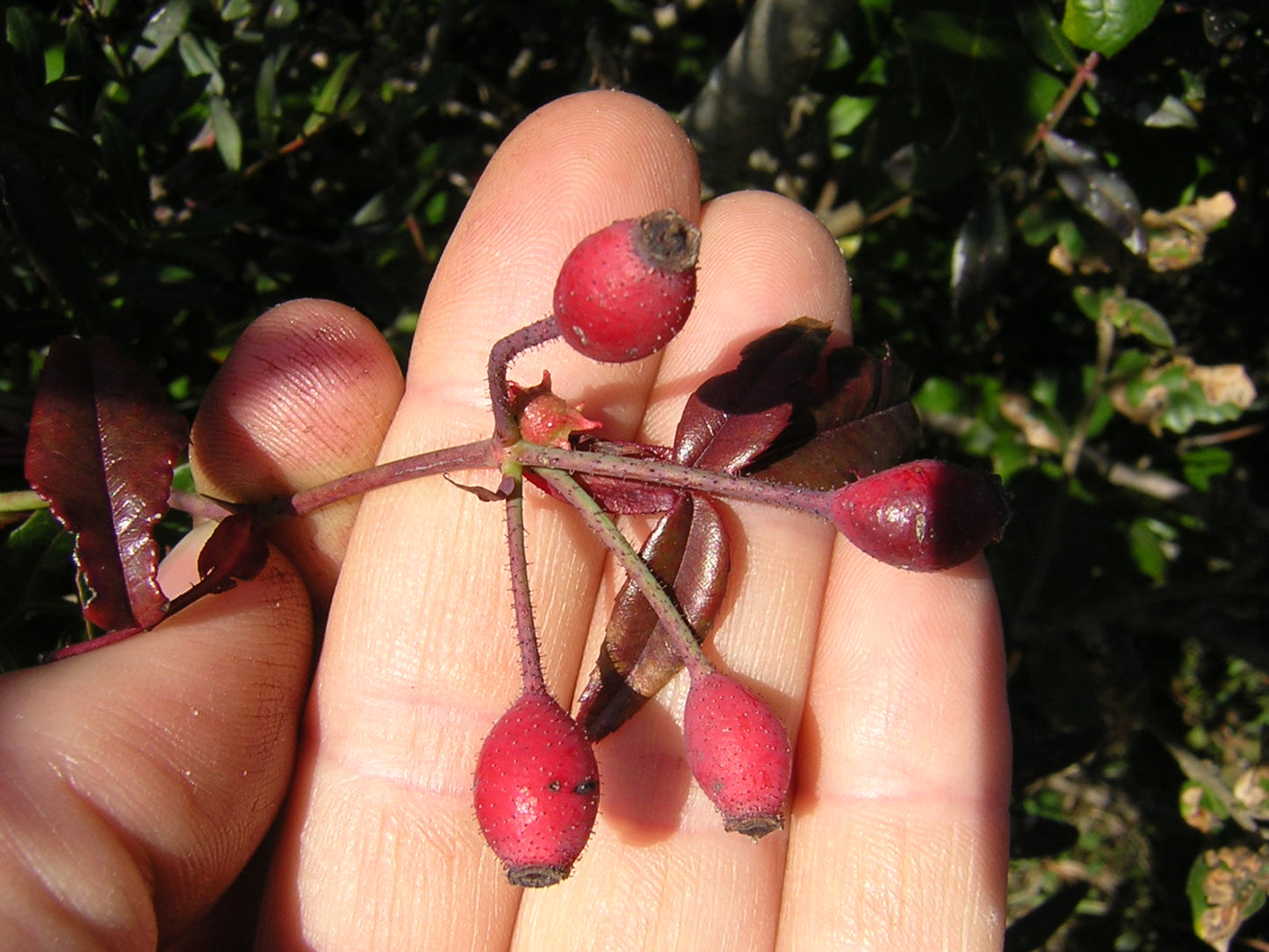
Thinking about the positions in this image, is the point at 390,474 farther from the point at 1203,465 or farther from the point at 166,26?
the point at 1203,465

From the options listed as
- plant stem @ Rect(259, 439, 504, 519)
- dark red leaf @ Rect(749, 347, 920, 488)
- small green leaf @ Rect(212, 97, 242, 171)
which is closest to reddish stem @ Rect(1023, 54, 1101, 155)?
dark red leaf @ Rect(749, 347, 920, 488)

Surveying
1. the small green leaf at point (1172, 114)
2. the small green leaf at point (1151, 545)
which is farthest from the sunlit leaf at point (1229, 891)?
the small green leaf at point (1172, 114)

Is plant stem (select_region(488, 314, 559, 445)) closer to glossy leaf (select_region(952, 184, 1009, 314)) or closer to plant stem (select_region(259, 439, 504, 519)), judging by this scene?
plant stem (select_region(259, 439, 504, 519))

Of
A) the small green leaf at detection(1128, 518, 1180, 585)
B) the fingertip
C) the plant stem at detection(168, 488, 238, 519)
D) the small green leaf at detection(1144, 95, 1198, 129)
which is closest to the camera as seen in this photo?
the plant stem at detection(168, 488, 238, 519)

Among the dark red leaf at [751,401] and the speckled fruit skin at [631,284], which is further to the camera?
the dark red leaf at [751,401]

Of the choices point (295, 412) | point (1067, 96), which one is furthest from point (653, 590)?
point (1067, 96)

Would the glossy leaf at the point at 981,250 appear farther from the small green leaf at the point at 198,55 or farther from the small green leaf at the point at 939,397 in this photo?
the small green leaf at the point at 198,55
